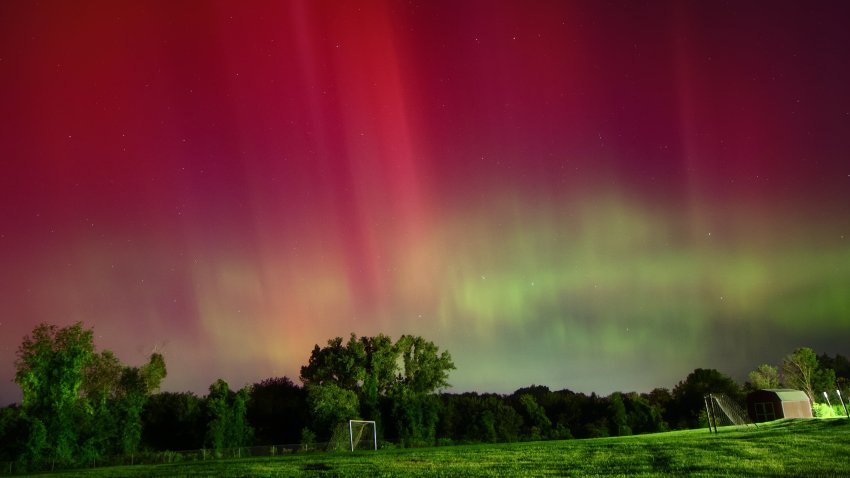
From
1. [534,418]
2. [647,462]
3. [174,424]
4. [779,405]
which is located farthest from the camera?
[534,418]

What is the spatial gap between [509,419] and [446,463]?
77168mm

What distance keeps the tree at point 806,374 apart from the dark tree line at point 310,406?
0.21 metres

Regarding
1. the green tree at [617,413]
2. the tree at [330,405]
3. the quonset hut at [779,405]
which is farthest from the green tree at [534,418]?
the tree at [330,405]

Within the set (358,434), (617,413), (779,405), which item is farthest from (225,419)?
(779,405)

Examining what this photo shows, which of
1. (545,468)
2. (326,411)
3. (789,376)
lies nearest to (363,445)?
(326,411)

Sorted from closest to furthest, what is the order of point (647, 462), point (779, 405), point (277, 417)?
1. point (647, 462)
2. point (779, 405)
3. point (277, 417)

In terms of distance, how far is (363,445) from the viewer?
5941cm

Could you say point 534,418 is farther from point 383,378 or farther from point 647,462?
point 647,462

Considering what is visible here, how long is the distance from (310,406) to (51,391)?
29572 mm

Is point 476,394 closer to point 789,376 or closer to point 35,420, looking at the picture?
point 789,376

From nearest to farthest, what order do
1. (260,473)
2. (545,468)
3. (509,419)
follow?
(545,468) < (260,473) < (509,419)

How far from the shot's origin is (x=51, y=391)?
203ft

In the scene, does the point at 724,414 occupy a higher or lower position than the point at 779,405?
lower

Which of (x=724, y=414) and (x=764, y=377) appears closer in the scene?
(x=724, y=414)
